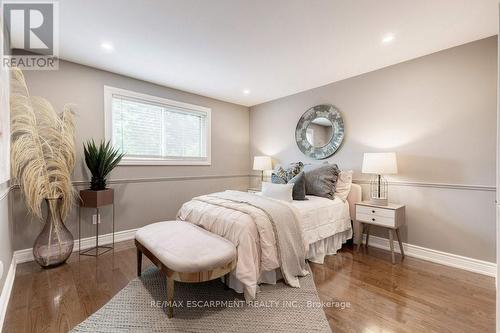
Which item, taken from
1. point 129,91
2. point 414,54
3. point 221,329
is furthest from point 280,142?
point 221,329

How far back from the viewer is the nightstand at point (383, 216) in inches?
100

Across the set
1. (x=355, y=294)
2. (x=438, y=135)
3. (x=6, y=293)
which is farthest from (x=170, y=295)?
(x=438, y=135)

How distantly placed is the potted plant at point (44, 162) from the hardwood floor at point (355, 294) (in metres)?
0.29

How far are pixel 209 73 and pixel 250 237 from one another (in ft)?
7.71

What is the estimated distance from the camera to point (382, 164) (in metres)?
2.64

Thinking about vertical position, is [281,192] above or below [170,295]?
above

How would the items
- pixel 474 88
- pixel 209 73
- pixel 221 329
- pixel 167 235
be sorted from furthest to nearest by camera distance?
pixel 209 73 → pixel 474 88 → pixel 167 235 → pixel 221 329

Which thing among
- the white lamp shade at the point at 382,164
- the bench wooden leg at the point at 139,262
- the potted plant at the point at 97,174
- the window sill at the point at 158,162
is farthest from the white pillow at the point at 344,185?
the potted plant at the point at 97,174

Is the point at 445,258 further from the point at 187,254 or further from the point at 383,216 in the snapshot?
the point at 187,254

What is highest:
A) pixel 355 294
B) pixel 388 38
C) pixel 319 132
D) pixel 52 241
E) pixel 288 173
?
pixel 388 38

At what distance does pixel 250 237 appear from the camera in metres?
1.88

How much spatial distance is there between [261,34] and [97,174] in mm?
2500

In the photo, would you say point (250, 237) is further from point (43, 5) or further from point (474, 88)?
point (474, 88)

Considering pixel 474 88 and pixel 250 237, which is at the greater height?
pixel 474 88
